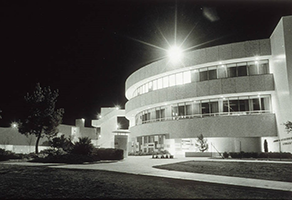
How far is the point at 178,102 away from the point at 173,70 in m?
4.56

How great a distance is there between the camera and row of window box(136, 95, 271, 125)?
3198 centimetres

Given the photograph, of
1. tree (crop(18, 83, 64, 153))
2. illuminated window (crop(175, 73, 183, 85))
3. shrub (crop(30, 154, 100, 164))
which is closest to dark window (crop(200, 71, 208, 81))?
illuminated window (crop(175, 73, 183, 85))

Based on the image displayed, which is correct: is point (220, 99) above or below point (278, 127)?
above

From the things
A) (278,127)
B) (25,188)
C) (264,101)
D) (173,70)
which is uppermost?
(173,70)

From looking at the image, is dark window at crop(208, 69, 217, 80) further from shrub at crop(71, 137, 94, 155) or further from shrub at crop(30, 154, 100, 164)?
shrub at crop(30, 154, 100, 164)

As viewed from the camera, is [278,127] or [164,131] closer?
[278,127]

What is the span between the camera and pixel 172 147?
38125mm

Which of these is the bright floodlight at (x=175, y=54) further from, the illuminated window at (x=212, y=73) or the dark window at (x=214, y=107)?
the dark window at (x=214, y=107)

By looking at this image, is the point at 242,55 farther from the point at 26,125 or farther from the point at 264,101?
the point at 26,125

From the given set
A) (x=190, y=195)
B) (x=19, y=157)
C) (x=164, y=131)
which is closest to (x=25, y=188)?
(x=190, y=195)

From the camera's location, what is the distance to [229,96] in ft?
110

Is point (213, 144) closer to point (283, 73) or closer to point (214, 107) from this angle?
point (214, 107)

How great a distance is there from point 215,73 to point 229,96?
3492 mm

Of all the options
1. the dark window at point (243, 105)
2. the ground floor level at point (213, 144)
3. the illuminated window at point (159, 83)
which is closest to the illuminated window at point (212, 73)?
the dark window at point (243, 105)
